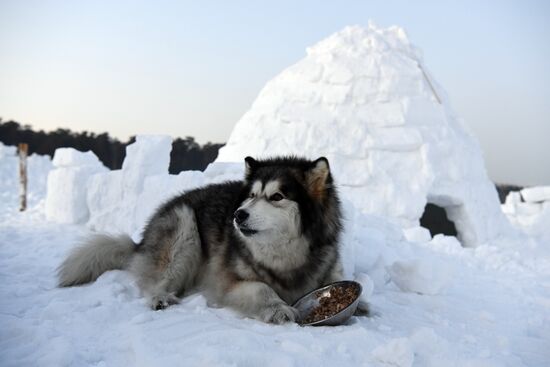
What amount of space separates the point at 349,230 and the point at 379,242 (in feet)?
3.13

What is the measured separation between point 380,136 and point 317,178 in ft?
26.2

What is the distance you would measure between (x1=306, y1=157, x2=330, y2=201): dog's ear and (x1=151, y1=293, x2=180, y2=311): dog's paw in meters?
1.36

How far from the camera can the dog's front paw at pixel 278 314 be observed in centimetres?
287

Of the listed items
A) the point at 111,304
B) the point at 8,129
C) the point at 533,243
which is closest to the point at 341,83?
the point at 533,243

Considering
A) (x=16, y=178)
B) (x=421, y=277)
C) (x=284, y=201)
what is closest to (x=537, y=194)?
(x=421, y=277)

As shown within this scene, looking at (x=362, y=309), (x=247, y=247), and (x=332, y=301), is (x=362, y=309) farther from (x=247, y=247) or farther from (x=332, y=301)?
(x=247, y=247)

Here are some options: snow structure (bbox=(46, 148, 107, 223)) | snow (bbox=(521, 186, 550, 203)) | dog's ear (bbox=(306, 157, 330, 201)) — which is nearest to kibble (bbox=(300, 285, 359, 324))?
dog's ear (bbox=(306, 157, 330, 201))

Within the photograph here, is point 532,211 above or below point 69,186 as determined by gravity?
below

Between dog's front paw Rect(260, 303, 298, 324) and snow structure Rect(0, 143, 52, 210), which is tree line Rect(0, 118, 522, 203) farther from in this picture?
dog's front paw Rect(260, 303, 298, 324)

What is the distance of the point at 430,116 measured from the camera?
11.1 m

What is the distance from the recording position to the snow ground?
7.38 ft

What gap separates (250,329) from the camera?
2701 mm

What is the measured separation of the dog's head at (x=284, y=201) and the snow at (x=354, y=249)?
65cm

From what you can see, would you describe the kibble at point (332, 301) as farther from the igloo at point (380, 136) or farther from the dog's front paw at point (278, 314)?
the igloo at point (380, 136)
